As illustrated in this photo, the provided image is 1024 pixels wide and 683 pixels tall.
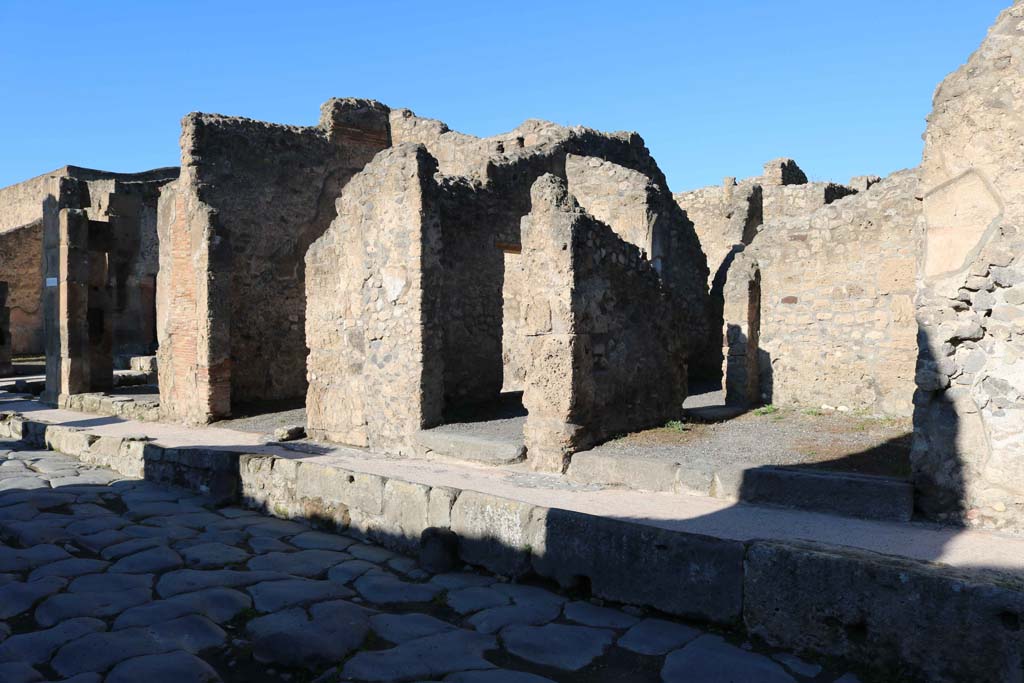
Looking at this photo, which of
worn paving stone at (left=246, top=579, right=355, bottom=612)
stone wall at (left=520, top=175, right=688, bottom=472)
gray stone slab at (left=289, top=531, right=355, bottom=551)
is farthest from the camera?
stone wall at (left=520, top=175, right=688, bottom=472)

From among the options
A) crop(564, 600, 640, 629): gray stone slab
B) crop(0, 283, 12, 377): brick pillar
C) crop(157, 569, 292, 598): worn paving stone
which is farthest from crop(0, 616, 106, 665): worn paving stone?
crop(0, 283, 12, 377): brick pillar

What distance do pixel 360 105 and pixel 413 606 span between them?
29.9ft

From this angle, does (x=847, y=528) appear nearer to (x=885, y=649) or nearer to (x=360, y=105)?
(x=885, y=649)

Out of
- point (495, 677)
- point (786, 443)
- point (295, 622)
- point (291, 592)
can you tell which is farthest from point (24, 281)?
point (495, 677)

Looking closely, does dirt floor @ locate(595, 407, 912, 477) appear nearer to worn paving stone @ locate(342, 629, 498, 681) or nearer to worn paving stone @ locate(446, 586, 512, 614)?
worn paving stone @ locate(446, 586, 512, 614)

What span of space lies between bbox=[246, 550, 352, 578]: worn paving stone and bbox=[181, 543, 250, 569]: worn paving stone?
0.13 meters

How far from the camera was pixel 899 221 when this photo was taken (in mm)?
8273

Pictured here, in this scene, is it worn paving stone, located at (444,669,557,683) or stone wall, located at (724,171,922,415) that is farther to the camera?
stone wall, located at (724,171,922,415)

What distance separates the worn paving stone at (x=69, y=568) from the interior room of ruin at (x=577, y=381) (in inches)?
8.9

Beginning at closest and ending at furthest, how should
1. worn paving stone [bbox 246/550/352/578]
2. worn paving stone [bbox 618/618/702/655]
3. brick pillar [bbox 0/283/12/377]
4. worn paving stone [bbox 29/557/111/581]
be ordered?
worn paving stone [bbox 618/618/702/655] → worn paving stone [bbox 29/557/111/581] → worn paving stone [bbox 246/550/352/578] → brick pillar [bbox 0/283/12/377]

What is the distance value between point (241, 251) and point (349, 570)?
681 centimetres

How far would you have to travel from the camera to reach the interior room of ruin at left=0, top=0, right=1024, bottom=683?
3840mm

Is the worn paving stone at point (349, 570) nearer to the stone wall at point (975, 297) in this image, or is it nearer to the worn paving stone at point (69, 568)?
the worn paving stone at point (69, 568)

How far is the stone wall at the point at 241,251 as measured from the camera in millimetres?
10016
